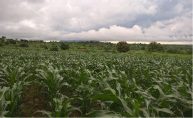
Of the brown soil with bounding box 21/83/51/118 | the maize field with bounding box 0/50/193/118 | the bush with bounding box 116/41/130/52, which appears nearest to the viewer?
the maize field with bounding box 0/50/193/118

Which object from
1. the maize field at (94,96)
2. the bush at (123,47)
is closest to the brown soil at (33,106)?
the maize field at (94,96)

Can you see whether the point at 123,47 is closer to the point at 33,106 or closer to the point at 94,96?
the point at 33,106

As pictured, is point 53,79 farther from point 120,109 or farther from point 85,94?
point 120,109

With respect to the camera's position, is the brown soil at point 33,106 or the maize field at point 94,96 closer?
the maize field at point 94,96

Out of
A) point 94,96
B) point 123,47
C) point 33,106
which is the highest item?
point 123,47

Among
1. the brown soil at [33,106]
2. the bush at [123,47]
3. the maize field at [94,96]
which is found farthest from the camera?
the bush at [123,47]

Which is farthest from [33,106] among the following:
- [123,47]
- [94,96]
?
[123,47]

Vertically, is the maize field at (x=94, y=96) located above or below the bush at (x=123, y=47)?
below

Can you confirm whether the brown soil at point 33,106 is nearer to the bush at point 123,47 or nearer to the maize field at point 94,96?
the maize field at point 94,96

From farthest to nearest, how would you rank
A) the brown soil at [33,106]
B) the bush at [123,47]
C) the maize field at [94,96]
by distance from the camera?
the bush at [123,47], the brown soil at [33,106], the maize field at [94,96]

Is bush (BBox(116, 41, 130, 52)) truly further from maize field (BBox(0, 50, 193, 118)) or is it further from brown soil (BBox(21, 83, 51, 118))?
brown soil (BBox(21, 83, 51, 118))

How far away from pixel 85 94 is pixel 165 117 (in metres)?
1.90

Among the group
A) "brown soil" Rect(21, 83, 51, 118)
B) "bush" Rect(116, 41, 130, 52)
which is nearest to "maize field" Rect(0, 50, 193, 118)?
"brown soil" Rect(21, 83, 51, 118)

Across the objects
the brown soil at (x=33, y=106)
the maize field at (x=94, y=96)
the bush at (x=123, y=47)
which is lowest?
the brown soil at (x=33, y=106)
